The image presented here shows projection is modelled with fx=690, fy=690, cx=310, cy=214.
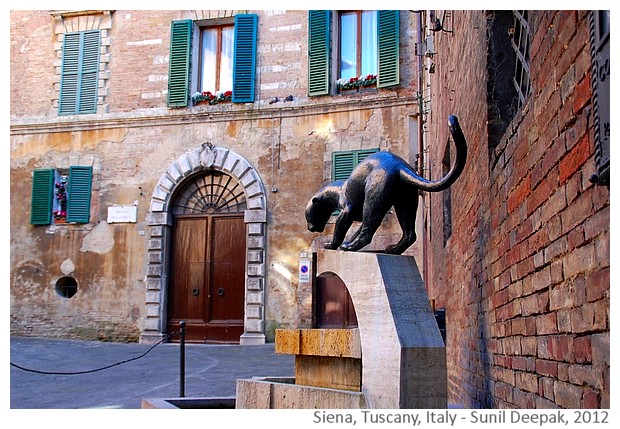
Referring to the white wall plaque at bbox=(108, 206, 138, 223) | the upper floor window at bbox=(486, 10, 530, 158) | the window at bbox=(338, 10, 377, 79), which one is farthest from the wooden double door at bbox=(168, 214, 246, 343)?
the upper floor window at bbox=(486, 10, 530, 158)

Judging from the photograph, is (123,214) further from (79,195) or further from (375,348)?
(375,348)

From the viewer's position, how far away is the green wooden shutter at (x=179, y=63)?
14.2 m

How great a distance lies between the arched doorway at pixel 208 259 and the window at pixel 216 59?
1839mm

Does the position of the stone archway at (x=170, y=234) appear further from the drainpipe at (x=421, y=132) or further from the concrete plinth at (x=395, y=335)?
the concrete plinth at (x=395, y=335)

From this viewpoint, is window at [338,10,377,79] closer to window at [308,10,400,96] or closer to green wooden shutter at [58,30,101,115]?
window at [308,10,400,96]

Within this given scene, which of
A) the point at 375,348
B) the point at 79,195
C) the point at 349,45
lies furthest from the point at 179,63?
the point at 375,348

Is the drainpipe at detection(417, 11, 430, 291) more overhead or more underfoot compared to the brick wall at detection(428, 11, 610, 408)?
more overhead

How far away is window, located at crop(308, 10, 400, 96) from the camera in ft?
43.3

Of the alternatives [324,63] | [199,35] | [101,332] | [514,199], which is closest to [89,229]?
[101,332]

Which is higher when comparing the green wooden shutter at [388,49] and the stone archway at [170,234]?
the green wooden shutter at [388,49]

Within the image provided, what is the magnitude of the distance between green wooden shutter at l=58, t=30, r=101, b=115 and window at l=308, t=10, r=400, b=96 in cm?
476

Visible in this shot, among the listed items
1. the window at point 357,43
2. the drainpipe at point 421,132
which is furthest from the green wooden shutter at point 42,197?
the drainpipe at point 421,132

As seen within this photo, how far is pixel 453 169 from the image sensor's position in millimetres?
3512

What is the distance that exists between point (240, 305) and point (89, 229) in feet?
11.8
